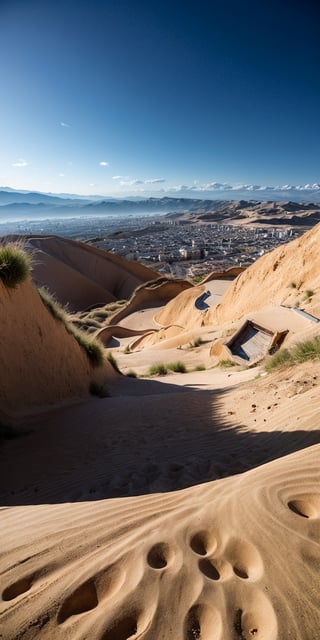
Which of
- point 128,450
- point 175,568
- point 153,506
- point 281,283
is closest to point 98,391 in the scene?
point 128,450

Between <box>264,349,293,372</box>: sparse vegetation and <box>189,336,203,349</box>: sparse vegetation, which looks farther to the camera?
<box>189,336,203,349</box>: sparse vegetation

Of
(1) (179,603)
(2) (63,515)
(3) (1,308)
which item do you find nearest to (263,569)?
(1) (179,603)

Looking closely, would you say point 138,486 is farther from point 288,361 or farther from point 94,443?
point 288,361

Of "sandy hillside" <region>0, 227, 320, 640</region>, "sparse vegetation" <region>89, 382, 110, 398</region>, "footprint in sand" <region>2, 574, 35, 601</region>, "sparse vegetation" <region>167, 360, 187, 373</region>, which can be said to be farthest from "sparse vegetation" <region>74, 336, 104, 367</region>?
"footprint in sand" <region>2, 574, 35, 601</region>

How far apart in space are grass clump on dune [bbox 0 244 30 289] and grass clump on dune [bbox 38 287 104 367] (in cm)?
143

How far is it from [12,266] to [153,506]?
5.34 metres

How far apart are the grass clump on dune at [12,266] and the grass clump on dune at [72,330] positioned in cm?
143

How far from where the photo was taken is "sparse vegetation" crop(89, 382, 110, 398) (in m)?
8.49

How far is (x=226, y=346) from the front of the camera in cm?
1255

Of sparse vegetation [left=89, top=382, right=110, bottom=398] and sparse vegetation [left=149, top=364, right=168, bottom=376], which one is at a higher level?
sparse vegetation [left=89, top=382, right=110, bottom=398]

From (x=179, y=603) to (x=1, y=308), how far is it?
18.1 feet

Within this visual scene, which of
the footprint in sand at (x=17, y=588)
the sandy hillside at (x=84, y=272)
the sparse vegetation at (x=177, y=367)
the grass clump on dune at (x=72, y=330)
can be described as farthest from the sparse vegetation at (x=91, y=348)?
the sandy hillside at (x=84, y=272)

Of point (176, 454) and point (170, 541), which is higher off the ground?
point (170, 541)

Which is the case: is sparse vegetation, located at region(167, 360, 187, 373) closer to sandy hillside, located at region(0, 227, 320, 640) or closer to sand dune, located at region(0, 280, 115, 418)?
sand dune, located at region(0, 280, 115, 418)
